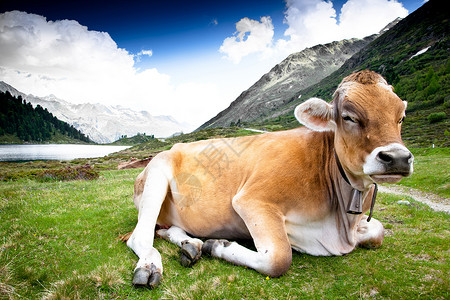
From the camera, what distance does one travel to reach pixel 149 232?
4.24m

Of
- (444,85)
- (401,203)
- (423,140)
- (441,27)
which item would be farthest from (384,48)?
(401,203)

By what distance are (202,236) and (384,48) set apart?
225252mm

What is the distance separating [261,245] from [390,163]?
77.4 inches

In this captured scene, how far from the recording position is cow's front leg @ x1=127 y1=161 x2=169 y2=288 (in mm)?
3336

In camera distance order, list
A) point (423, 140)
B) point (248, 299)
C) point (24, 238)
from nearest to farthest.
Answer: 1. point (248, 299)
2. point (24, 238)
3. point (423, 140)

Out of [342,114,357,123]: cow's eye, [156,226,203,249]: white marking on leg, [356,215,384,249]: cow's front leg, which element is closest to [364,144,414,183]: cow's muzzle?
[342,114,357,123]: cow's eye

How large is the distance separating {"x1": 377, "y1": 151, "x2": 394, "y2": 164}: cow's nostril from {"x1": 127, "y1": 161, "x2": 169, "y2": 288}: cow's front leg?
3184mm

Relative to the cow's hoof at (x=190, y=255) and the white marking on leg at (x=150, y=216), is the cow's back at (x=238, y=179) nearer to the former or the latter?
the white marking on leg at (x=150, y=216)

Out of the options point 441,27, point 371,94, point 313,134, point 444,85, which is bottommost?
point 313,134

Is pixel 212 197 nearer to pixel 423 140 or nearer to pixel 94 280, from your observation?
pixel 94 280

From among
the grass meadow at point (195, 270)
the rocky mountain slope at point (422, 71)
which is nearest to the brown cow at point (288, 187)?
the grass meadow at point (195, 270)

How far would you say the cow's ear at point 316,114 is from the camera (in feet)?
12.8

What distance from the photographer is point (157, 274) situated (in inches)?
133

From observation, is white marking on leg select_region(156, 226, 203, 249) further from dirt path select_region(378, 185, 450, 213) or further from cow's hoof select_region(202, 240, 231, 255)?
dirt path select_region(378, 185, 450, 213)
